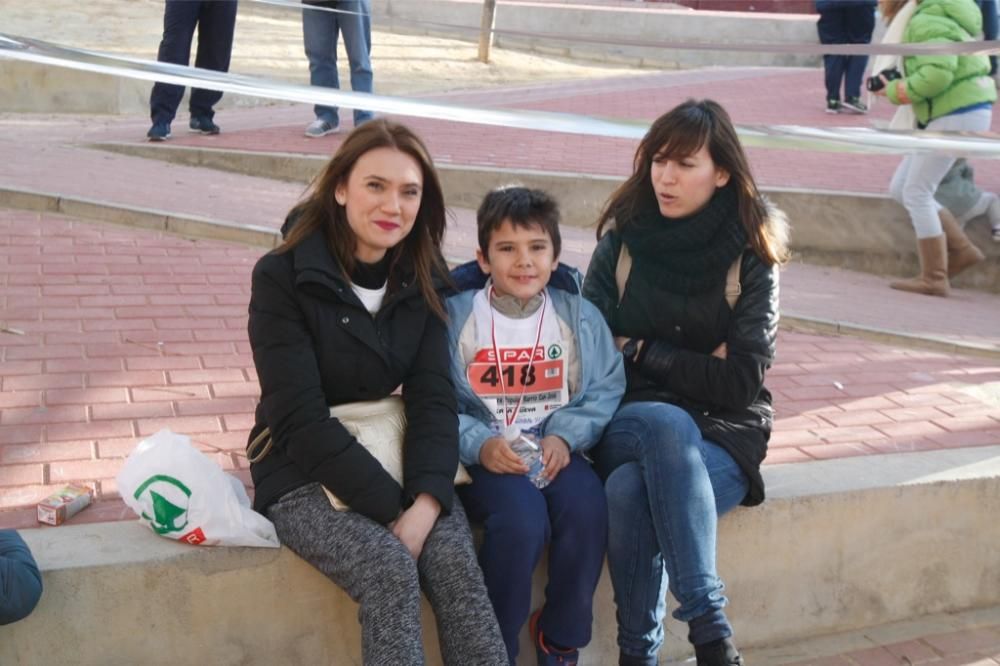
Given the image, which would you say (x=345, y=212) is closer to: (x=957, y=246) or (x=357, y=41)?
(x=957, y=246)

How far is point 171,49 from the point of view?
339 inches

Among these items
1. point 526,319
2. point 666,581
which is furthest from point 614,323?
point 666,581

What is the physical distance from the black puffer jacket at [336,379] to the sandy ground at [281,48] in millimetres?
9152

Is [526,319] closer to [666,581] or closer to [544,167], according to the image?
[666,581]

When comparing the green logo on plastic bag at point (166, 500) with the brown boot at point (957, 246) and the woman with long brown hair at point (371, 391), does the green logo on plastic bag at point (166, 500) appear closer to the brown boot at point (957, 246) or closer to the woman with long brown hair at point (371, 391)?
the woman with long brown hair at point (371, 391)

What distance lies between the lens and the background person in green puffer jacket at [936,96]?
22.4 ft

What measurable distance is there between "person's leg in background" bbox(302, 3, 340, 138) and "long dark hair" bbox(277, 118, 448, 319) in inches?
232

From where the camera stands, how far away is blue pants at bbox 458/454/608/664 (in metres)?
3.00

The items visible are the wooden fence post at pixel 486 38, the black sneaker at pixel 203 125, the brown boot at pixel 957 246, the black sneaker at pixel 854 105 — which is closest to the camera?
the brown boot at pixel 957 246

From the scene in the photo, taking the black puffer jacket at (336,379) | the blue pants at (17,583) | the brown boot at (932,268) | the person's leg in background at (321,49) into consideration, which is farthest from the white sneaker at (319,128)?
the blue pants at (17,583)

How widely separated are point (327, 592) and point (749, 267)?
4.69ft

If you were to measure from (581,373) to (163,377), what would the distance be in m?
1.73

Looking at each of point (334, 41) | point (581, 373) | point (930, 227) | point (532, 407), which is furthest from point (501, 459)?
point (334, 41)

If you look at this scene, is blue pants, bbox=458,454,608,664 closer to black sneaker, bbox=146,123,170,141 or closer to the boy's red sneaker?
the boy's red sneaker
